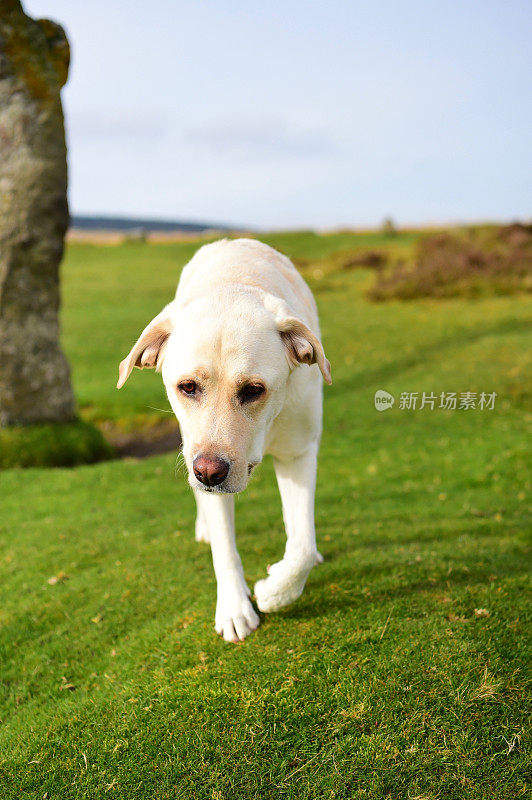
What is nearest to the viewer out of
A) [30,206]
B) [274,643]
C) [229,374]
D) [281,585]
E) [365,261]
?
[229,374]

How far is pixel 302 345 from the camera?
376 cm

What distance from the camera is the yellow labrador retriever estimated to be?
3461 millimetres

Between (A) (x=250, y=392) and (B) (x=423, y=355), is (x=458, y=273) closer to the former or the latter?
(B) (x=423, y=355)

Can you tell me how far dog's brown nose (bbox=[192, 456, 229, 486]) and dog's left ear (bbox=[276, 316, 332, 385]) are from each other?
0.75m

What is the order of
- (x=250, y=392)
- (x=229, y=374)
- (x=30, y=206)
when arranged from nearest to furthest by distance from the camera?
(x=229, y=374) < (x=250, y=392) < (x=30, y=206)

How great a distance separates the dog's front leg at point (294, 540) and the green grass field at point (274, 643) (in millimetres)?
326

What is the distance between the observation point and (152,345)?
398cm

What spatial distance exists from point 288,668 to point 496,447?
7694mm

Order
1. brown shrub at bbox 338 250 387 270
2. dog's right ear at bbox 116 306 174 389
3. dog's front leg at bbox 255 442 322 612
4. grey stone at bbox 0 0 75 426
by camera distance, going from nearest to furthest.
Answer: dog's right ear at bbox 116 306 174 389
dog's front leg at bbox 255 442 322 612
grey stone at bbox 0 0 75 426
brown shrub at bbox 338 250 387 270

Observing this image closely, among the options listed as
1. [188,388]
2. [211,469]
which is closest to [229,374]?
[188,388]

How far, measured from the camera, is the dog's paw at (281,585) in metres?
4.17

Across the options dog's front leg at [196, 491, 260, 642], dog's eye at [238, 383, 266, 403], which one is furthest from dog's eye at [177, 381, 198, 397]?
dog's front leg at [196, 491, 260, 642]

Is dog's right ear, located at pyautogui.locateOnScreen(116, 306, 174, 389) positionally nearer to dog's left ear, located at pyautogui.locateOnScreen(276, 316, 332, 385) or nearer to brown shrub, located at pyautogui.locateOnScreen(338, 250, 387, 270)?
dog's left ear, located at pyautogui.locateOnScreen(276, 316, 332, 385)

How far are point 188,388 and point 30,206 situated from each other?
767cm
